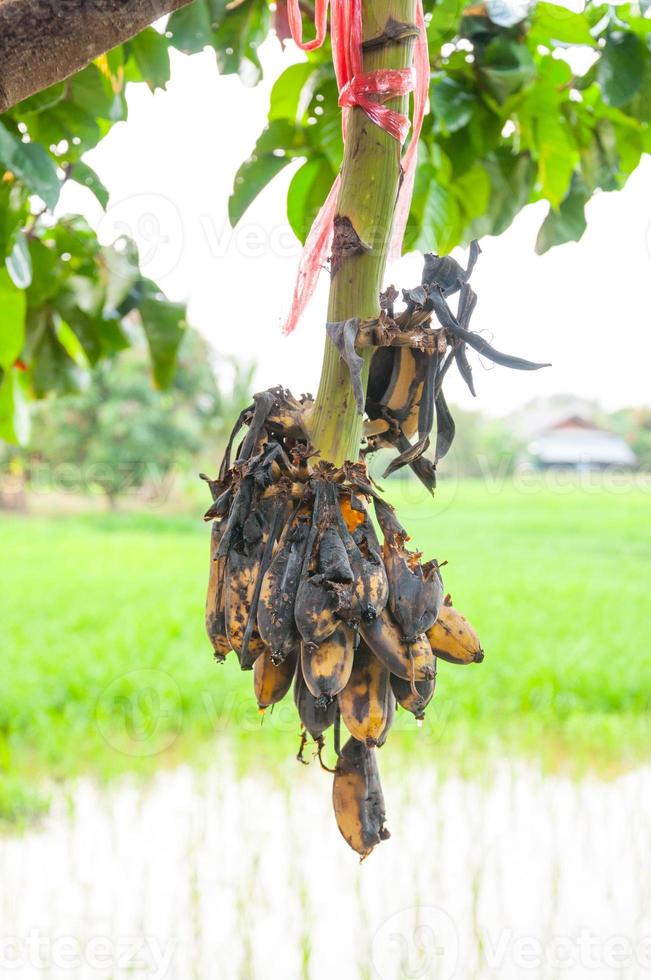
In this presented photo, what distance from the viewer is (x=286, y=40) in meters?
1.01

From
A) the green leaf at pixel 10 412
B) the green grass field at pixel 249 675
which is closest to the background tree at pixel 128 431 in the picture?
the green grass field at pixel 249 675

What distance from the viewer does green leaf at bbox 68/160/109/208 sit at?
1.02 metres

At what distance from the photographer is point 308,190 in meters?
1.04

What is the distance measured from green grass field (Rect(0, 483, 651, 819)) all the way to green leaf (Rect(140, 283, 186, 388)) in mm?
658

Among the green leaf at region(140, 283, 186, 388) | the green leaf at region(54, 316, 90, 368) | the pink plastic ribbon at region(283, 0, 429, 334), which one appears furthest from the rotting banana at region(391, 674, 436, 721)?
the green leaf at region(54, 316, 90, 368)

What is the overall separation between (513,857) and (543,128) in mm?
1717

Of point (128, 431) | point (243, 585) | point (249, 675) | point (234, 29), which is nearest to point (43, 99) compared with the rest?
point (234, 29)

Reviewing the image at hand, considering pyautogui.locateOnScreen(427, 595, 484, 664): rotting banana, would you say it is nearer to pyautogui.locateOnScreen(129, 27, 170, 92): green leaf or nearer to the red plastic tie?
the red plastic tie

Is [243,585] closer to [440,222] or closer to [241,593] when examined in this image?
[241,593]

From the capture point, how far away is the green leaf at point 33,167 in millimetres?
856

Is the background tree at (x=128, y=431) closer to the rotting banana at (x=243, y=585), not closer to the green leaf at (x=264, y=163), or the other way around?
the green leaf at (x=264, y=163)

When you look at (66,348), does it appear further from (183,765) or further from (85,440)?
(85,440)

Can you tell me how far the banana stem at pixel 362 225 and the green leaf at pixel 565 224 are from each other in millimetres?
663

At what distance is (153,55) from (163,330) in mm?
468
